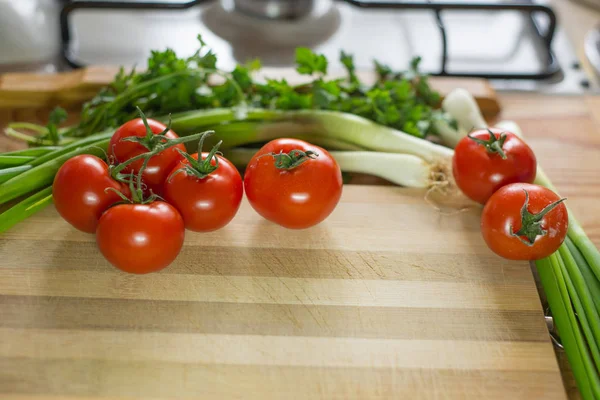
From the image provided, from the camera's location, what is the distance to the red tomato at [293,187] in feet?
3.47

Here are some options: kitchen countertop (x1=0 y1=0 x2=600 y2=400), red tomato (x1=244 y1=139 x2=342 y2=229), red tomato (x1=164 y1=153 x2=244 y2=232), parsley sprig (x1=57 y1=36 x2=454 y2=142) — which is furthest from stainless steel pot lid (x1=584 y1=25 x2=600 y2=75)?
red tomato (x1=164 y1=153 x2=244 y2=232)

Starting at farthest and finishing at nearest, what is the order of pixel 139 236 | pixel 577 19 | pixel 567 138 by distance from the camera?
pixel 577 19 < pixel 567 138 < pixel 139 236

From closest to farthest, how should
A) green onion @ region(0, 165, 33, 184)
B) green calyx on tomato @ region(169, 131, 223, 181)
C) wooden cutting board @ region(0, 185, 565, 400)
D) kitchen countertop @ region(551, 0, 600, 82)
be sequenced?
wooden cutting board @ region(0, 185, 565, 400), green calyx on tomato @ region(169, 131, 223, 181), green onion @ region(0, 165, 33, 184), kitchen countertop @ region(551, 0, 600, 82)

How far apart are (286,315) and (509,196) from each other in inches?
16.2

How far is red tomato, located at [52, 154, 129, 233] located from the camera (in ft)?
3.36

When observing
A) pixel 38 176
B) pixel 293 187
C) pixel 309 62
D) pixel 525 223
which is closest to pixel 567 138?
pixel 525 223

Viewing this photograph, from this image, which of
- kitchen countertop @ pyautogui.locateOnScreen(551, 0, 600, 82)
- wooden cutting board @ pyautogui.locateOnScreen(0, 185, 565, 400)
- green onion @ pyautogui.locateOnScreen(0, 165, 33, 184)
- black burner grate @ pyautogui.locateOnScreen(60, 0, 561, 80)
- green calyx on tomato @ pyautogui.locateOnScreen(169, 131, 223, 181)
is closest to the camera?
wooden cutting board @ pyautogui.locateOnScreen(0, 185, 565, 400)

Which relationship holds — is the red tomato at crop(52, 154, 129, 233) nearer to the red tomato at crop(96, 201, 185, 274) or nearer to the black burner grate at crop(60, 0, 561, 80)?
the red tomato at crop(96, 201, 185, 274)

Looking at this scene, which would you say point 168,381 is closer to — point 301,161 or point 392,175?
point 301,161

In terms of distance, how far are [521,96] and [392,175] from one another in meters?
0.48

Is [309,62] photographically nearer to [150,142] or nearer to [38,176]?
[150,142]

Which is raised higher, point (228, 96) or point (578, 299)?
point (228, 96)

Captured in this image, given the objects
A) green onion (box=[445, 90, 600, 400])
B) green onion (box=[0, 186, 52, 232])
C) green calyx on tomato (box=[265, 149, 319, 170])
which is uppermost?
green calyx on tomato (box=[265, 149, 319, 170])

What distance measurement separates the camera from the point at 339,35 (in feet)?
5.53
